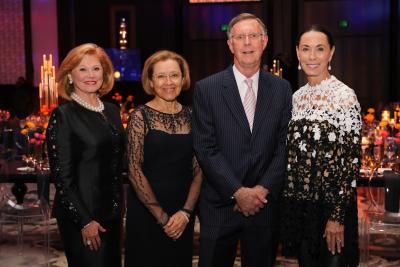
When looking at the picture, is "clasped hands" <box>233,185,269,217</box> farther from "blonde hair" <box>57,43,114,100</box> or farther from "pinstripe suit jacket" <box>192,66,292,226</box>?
"blonde hair" <box>57,43,114,100</box>

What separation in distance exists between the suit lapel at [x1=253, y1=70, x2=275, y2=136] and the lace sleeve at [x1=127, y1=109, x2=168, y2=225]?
580 mm

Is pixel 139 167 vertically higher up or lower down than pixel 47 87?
lower down

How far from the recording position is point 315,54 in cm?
263

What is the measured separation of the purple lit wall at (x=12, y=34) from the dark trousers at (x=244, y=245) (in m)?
11.7

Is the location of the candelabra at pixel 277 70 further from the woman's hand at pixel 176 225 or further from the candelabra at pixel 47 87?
the woman's hand at pixel 176 225

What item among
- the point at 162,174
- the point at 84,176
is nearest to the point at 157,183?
the point at 162,174

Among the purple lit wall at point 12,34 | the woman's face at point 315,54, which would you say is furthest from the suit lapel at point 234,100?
the purple lit wall at point 12,34

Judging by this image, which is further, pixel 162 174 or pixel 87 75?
pixel 162 174

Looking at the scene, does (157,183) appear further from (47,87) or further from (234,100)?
(47,87)

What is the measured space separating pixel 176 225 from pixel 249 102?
0.74 metres

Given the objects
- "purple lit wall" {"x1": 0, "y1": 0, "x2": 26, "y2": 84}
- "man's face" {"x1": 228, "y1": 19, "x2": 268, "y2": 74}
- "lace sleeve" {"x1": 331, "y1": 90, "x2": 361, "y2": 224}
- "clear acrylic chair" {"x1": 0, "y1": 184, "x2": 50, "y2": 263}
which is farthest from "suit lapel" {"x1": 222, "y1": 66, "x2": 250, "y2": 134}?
"purple lit wall" {"x1": 0, "y1": 0, "x2": 26, "y2": 84}

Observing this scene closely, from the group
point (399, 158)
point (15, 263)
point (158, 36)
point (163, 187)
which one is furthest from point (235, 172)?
point (158, 36)

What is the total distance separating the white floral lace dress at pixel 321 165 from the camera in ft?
8.29

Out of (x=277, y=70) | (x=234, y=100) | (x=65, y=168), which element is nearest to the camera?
(x=65, y=168)
